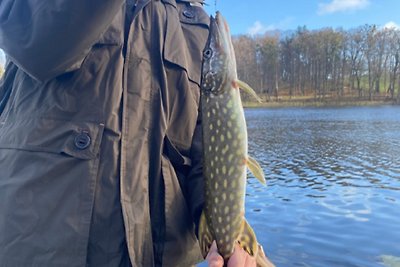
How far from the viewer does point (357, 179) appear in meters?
15.8

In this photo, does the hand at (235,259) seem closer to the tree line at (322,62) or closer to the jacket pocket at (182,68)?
the jacket pocket at (182,68)

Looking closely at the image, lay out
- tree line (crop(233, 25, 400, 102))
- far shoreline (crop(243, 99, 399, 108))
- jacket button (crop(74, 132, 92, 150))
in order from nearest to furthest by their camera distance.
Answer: jacket button (crop(74, 132, 92, 150))
far shoreline (crop(243, 99, 399, 108))
tree line (crop(233, 25, 400, 102))

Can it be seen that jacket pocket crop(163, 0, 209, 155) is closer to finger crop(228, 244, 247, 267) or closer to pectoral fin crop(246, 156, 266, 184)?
pectoral fin crop(246, 156, 266, 184)

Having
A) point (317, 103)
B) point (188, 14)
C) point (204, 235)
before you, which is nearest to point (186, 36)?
point (188, 14)

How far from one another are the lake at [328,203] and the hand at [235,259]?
7.08m

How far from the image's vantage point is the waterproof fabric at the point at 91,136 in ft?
6.82

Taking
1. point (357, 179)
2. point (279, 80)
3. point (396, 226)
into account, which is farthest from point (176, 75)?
point (279, 80)

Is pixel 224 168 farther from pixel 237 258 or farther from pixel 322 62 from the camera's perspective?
pixel 322 62

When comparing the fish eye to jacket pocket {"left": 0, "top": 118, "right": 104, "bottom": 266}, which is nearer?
jacket pocket {"left": 0, "top": 118, "right": 104, "bottom": 266}

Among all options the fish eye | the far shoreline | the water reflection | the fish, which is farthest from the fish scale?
the far shoreline

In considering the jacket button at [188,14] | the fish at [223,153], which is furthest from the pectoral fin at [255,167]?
the jacket button at [188,14]

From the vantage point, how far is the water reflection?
967cm

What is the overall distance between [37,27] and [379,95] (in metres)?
70.4

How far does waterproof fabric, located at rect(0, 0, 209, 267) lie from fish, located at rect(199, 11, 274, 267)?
0.51ft
